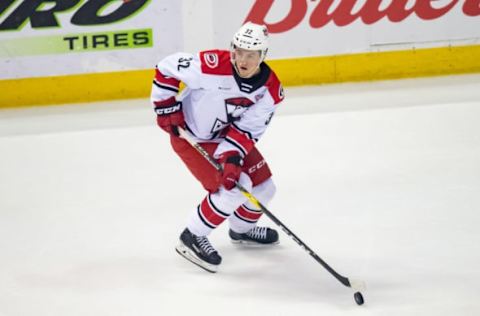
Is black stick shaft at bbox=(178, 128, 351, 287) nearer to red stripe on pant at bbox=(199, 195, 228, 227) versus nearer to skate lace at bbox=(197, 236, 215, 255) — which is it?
red stripe on pant at bbox=(199, 195, 228, 227)

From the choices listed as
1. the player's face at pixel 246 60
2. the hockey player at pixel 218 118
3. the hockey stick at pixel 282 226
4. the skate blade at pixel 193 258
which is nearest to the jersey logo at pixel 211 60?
the hockey player at pixel 218 118

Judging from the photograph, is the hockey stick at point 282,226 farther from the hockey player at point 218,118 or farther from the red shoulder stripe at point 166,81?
the red shoulder stripe at point 166,81

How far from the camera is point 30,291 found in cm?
324

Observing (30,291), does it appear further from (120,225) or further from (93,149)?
(93,149)

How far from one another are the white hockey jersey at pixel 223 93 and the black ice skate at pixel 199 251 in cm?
37

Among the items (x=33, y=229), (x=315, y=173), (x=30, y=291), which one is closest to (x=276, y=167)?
(x=315, y=173)

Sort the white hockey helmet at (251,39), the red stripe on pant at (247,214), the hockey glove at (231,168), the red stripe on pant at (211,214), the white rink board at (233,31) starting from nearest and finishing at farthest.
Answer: the white hockey helmet at (251,39), the hockey glove at (231,168), the red stripe on pant at (211,214), the red stripe on pant at (247,214), the white rink board at (233,31)

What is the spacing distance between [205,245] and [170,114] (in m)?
0.54

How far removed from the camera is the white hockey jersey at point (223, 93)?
131 inches

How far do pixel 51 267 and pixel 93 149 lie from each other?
155 cm

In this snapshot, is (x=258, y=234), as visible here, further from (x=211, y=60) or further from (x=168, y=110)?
(x=211, y=60)

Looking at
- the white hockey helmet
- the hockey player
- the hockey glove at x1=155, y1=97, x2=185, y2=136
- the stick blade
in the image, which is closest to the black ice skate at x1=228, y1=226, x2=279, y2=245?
the hockey player

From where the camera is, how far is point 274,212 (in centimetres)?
401

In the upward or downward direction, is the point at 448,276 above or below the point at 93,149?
above
